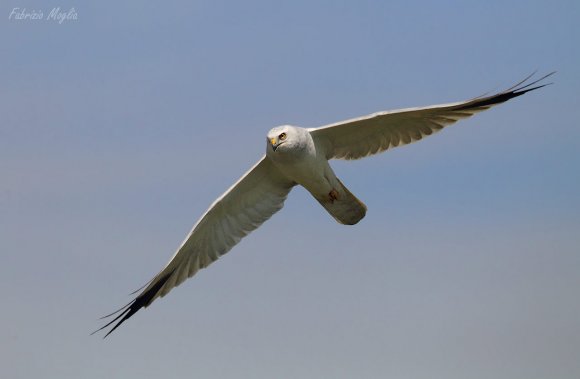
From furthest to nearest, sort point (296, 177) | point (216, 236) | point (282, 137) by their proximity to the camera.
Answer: point (216, 236), point (296, 177), point (282, 137)

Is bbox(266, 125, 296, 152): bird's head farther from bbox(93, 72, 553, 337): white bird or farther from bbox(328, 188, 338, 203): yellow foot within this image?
bbox(328, 188, 338, 203): yellow foot

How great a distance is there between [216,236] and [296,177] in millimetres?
1954

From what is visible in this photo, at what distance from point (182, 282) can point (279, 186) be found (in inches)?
84.6

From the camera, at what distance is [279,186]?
15.6 metres

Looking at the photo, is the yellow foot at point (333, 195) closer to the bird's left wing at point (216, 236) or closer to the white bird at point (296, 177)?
the white bird at point (296, 177)

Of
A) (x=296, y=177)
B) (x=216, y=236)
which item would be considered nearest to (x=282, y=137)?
(x=296, y=177)

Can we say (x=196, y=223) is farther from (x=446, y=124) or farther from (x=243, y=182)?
(x=446, y=124)

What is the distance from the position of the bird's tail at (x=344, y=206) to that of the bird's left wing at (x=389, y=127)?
25.1 inches

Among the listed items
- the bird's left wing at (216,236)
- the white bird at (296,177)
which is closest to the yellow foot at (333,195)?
the white bird at (296,177)

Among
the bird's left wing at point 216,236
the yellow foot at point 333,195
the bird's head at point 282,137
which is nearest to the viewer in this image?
the bird's head at point 282,137

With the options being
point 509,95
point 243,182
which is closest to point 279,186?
point 243,182

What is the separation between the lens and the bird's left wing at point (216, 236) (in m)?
15.7

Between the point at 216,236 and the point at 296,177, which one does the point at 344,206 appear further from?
the point at 216,236

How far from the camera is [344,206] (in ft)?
49.1
